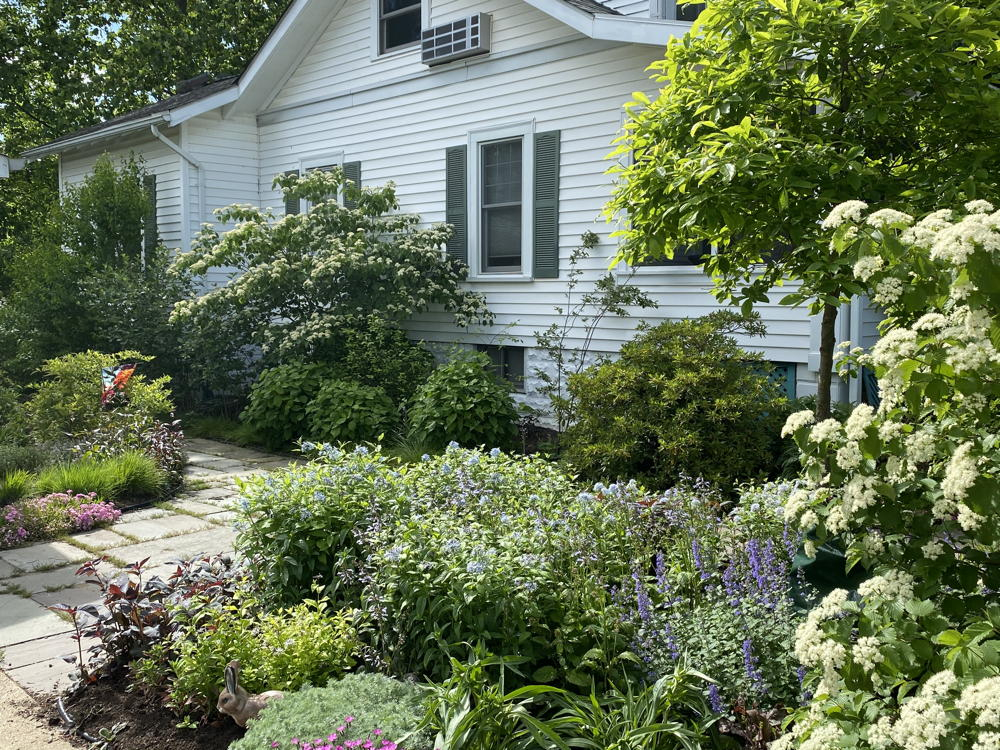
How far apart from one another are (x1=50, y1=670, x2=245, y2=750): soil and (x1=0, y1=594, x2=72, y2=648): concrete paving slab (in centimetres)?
91

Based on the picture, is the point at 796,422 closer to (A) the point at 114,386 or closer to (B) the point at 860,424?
(B) the point at 860,424

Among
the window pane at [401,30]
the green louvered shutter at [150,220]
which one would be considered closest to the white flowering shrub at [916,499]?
the window pane at [401,30]

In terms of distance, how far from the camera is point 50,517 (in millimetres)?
6477

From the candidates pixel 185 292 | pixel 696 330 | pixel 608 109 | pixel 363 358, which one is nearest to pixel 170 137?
pixel 185 292

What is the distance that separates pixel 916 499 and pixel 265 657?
96.8 inches

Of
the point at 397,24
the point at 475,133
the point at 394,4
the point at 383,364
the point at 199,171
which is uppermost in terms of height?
the point at 394,4

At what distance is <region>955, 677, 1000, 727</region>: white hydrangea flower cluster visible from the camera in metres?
1.39

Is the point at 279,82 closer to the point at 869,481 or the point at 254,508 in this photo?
the point at 254,508

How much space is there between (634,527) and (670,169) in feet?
5.98

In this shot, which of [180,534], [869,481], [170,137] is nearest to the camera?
[869,481]

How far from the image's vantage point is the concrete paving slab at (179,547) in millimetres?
5754

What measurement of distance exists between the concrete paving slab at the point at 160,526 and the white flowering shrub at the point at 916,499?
5315 mm

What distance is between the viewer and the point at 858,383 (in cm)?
794

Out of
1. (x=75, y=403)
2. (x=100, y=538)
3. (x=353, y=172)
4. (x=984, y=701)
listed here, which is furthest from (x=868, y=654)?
(x=353, y=172)
